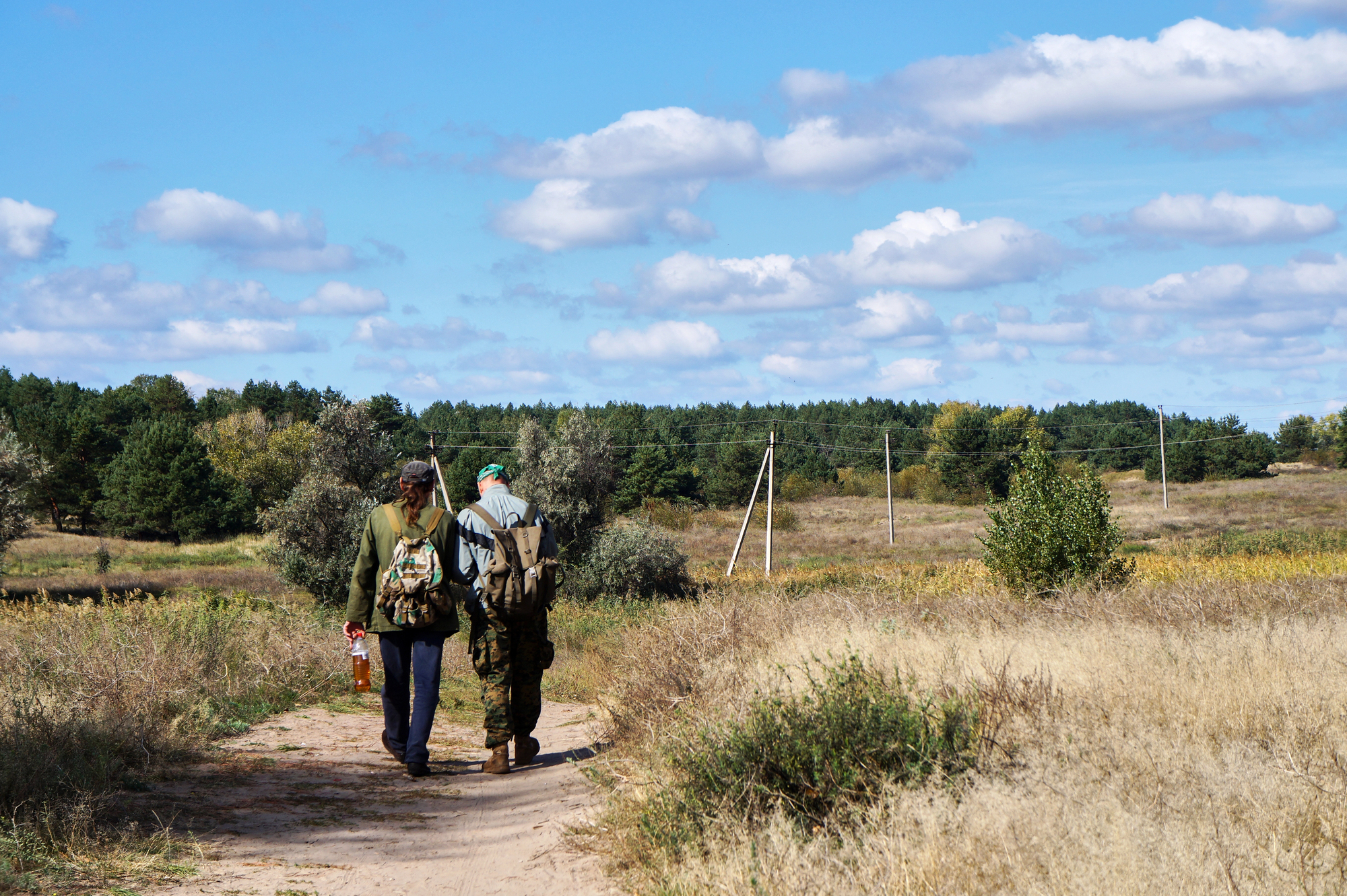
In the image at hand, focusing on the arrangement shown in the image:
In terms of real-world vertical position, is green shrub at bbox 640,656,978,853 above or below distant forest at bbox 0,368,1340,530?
below

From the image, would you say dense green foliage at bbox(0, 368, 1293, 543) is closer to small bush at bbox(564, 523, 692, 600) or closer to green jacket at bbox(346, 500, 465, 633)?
small bush at bbox(564, 523, 692, 600)

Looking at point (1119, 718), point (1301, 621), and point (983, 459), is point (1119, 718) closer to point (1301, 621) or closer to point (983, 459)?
point (1301, 621)

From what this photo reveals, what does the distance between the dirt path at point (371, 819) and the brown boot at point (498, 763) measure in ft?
0.18

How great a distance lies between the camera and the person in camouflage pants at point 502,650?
643 centimetres

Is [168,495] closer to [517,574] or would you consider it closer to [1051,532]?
[1051,532]

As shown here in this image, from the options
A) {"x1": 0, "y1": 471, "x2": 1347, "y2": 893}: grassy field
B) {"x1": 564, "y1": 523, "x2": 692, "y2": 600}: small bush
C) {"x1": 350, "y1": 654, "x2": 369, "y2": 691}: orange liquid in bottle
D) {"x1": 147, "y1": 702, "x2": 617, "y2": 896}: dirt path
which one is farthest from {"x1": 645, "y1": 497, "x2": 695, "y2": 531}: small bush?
{"x1": 147, "y1": 702, "x2": 617, "y2": 896}: dirt path

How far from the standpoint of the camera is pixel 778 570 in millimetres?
38719

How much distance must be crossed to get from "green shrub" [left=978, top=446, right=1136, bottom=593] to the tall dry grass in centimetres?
650

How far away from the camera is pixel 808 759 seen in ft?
14.5

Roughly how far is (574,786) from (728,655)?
1647mm

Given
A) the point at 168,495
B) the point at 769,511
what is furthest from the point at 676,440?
the point at 769,511

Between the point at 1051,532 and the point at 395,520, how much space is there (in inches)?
447

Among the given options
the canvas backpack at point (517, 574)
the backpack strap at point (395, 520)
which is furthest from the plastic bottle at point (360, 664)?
the canvas backpack at point (517, 574)

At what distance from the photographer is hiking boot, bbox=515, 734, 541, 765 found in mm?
6573
